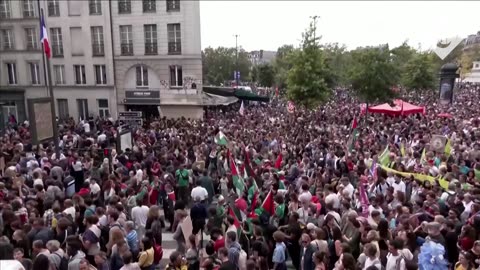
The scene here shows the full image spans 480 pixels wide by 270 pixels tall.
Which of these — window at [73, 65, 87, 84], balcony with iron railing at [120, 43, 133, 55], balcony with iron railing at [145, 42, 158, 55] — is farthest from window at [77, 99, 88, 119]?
balcony with iron railing at [145, 42, 158, 55]

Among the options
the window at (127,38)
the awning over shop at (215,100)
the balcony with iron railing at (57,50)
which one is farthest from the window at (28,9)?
the awning over shop at (215,100)

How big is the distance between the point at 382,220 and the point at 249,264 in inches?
92.9

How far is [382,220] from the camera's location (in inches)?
275

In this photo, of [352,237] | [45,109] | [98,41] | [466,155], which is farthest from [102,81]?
[352,237]

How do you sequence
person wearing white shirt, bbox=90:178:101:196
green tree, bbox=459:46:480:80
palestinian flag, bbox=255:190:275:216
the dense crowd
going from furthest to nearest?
green tree, bbox=459:46:480:80, person wearing white shirt, bbox=90:178:101:196, palestinian flag, bbox=255:190:275:216, the dense crowd

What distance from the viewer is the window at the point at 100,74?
32.7m

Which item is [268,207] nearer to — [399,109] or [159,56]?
[399,109]

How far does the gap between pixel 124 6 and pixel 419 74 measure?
31.7 metres

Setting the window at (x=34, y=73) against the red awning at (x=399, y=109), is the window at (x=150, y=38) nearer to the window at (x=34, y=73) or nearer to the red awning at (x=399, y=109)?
the window at (x=34, y=73)

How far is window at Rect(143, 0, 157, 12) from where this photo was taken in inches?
1222

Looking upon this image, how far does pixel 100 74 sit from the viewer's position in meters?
32.8

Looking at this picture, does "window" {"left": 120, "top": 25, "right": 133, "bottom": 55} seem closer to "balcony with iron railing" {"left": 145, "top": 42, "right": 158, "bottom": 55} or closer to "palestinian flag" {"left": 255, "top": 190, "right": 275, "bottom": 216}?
"balcony with iron railing" {"left": 145, "top": 42, "right": 158, "bottom": 55}

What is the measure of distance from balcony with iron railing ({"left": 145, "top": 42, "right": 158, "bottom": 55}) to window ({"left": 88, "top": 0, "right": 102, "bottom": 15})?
4.19 metres

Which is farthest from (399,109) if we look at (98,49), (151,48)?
(98,49)
